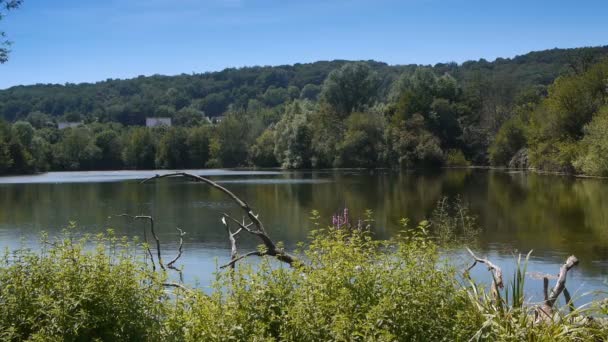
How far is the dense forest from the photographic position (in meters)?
57.3

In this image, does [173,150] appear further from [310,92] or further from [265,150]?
[310,92]

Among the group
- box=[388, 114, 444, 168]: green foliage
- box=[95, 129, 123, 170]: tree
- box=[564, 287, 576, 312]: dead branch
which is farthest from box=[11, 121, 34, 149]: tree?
box=[564, 287, 576, 312]: dead branch

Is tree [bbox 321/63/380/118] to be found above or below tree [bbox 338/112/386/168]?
above

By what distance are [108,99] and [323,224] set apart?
146 m

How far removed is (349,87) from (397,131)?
58.4 ft

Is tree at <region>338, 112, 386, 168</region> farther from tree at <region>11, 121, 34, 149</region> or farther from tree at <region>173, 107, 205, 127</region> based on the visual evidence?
tree at <region>173, 107, 205, 127</region>

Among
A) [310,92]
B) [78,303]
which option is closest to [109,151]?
[310,92]

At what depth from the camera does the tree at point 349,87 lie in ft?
301

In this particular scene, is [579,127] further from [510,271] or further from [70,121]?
[70,121]

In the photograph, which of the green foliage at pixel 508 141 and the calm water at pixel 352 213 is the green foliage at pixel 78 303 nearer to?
the calm water at pixel 352 213

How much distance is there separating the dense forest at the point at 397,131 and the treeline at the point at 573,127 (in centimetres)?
9

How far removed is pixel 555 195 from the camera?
3484 cm

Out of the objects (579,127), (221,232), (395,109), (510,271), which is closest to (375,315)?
(510,271)

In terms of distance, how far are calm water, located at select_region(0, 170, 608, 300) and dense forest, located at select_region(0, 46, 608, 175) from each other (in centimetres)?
1556
